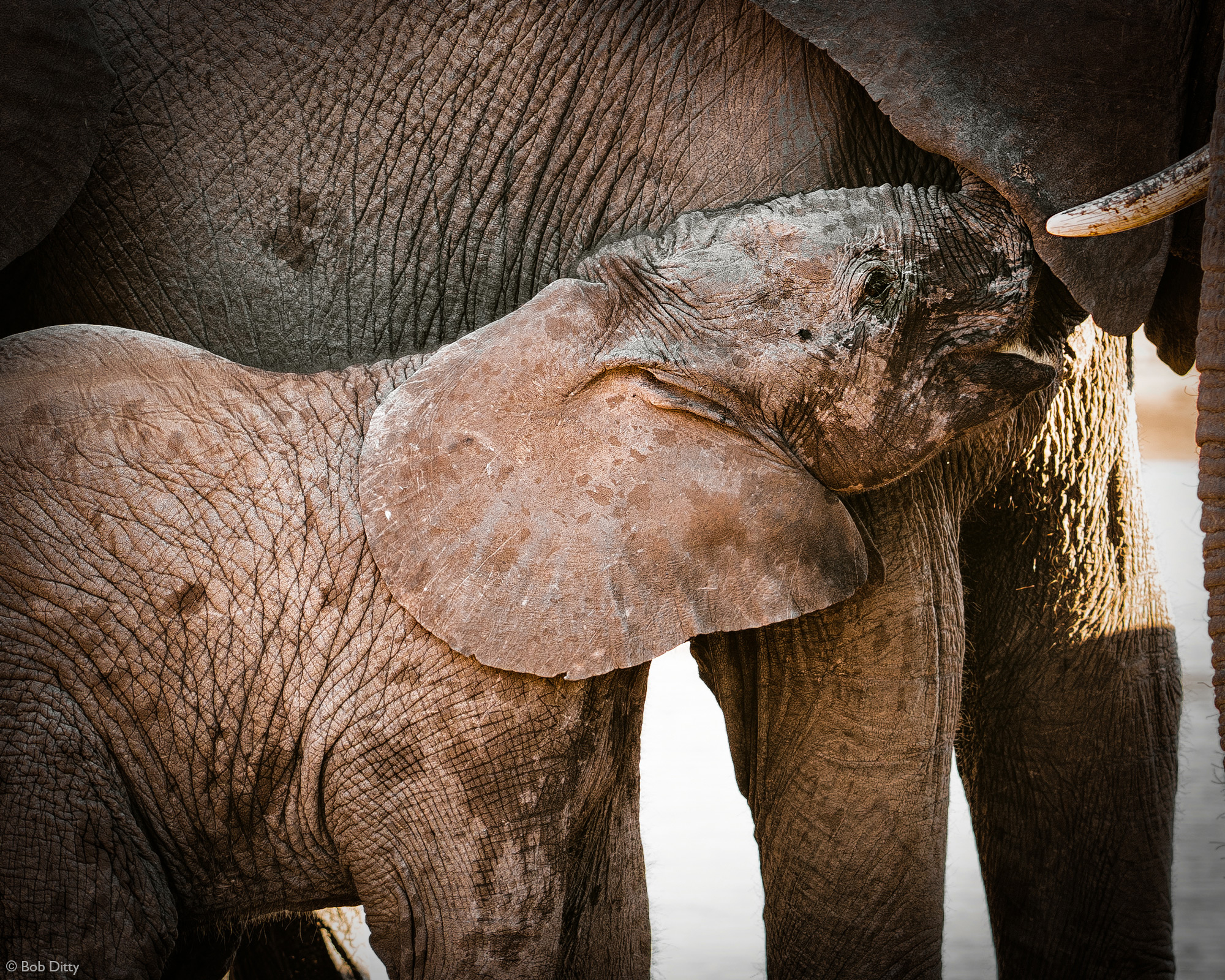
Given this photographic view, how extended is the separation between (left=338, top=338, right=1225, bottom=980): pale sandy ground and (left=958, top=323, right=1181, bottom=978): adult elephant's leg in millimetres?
215

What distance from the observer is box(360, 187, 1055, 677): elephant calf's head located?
1847mm

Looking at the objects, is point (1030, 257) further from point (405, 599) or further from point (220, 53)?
point (220, 53)

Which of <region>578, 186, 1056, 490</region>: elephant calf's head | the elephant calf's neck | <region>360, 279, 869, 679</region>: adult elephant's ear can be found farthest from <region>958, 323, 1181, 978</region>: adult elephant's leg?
the elephant calf's neck

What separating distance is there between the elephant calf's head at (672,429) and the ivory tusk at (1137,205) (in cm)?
23

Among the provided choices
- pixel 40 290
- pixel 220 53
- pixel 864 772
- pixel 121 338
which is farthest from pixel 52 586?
pixel 864 772

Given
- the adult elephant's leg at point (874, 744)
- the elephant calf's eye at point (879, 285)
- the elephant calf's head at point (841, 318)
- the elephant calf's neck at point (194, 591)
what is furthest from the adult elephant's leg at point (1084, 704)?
the elephant calf's neck at point (194, 591)

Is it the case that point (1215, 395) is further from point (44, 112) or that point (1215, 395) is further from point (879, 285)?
point (44, 112)

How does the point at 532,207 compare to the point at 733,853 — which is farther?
the point at 733,853

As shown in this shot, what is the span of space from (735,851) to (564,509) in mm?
2769

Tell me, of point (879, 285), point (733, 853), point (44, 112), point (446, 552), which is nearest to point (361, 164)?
point (44, 112)

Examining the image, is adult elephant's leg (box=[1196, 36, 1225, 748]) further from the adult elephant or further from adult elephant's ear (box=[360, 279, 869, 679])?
adult elephant's ear (box=[360, 279, 869, 679])

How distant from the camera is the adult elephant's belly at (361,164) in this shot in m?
2.23

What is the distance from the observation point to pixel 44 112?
2150mm

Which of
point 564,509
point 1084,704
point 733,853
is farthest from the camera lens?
point 733,853
